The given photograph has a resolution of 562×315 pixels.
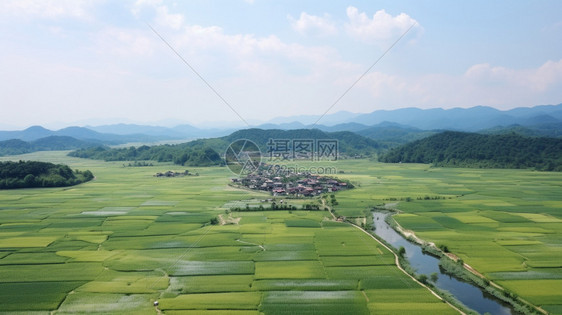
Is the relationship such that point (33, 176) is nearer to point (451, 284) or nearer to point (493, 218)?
point (451, 284)

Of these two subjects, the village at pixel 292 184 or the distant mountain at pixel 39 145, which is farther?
the distant mountain at pixel 39 145

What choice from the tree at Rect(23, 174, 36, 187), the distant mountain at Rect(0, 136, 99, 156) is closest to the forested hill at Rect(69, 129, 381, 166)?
the distant mountain at Rect(0, 136, 99, 156)

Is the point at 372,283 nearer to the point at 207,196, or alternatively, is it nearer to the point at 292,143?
the point at 207,196

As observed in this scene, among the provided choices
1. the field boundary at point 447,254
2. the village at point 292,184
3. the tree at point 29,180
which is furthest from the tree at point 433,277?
the tree at point 29,180

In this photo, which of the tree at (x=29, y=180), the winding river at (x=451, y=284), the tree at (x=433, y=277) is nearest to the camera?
the winding river at (x=451, y=284)

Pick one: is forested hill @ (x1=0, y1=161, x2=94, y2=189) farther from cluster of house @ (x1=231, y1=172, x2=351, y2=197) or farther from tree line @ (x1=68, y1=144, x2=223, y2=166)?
tree line @ (x1=68, y1=144, x2=223, y2=166)

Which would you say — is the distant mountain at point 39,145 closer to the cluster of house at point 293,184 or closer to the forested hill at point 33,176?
the forested hill at point 33,176
